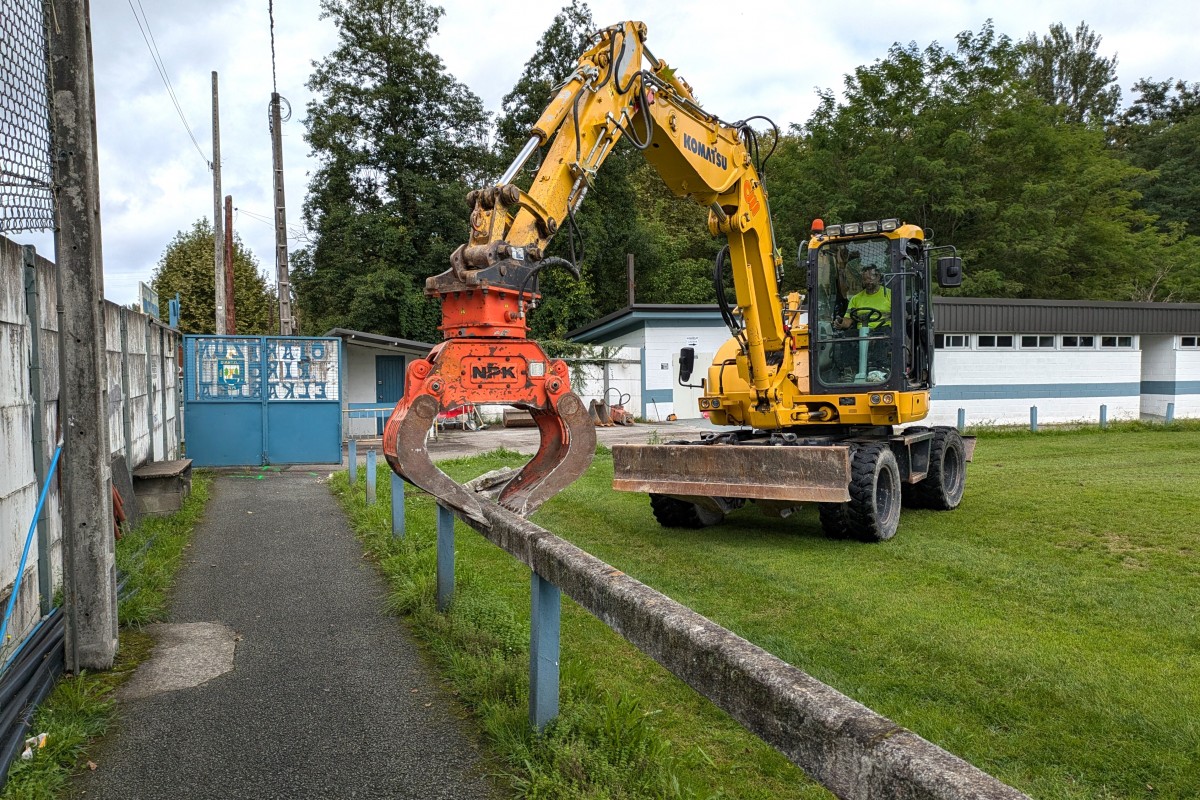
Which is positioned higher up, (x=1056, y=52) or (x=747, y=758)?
(x=1056, y=52)

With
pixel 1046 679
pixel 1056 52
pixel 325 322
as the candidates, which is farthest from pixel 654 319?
pixel 1056 52

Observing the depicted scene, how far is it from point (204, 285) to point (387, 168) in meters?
9.98

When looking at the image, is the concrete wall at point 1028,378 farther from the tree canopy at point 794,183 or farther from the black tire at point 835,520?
the black tire at point 835,520

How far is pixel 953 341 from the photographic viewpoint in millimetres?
23094

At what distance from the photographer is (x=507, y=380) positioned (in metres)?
5.35

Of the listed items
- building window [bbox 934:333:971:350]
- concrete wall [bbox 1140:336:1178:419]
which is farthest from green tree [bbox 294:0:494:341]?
concrete wall [bbox 1140:336:1178:419]

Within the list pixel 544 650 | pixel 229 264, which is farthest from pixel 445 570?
pixel 229 264

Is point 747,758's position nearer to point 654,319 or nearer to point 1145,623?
point 1145,623

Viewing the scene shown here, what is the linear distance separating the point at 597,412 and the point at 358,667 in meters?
21.2

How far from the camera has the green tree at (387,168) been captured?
34.6 meters

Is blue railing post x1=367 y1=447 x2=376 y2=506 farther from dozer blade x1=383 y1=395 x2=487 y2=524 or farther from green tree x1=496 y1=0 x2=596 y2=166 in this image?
green tree x1=496 y1=0 x2=596 y2=166

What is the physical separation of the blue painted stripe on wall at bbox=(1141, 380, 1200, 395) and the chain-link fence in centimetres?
2904

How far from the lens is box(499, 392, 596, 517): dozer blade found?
5.47 m

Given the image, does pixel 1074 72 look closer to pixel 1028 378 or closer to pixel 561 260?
pixel 1028 378
